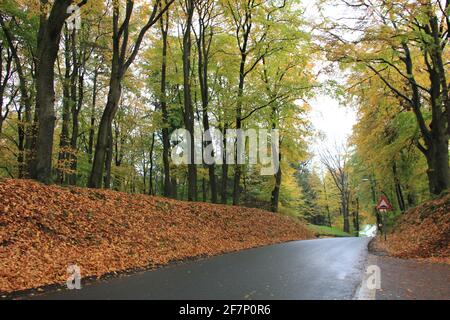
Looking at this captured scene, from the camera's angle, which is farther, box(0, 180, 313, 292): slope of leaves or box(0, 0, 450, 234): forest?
box(0, 0, 450, 234): forest

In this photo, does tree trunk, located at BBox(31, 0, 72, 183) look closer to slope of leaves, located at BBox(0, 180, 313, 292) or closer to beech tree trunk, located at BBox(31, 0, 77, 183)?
beech tree trunk, located at BBox(31, 0, 77, 183)

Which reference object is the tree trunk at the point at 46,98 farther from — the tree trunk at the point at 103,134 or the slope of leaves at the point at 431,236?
the slope of leaves at the point at 431,236

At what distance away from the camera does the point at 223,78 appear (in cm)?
3125

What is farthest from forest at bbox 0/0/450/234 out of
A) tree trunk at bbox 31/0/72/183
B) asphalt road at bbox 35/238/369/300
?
asphalt road at bbox 35/238/369/300

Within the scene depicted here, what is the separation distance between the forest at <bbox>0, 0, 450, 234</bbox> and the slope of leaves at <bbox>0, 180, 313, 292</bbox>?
1569mm

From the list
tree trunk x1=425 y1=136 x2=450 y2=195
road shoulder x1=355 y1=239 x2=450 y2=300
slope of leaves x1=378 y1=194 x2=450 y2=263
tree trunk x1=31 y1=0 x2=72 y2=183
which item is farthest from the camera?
tree trunk x1=425 y1=136 x2=450 y2=195

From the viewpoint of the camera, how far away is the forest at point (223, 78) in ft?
51.1

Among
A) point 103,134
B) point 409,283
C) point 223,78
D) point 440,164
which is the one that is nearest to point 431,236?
point 440,164

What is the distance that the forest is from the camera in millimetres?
15570

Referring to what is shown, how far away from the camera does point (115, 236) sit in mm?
12234

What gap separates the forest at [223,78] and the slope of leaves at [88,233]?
1.57 m
